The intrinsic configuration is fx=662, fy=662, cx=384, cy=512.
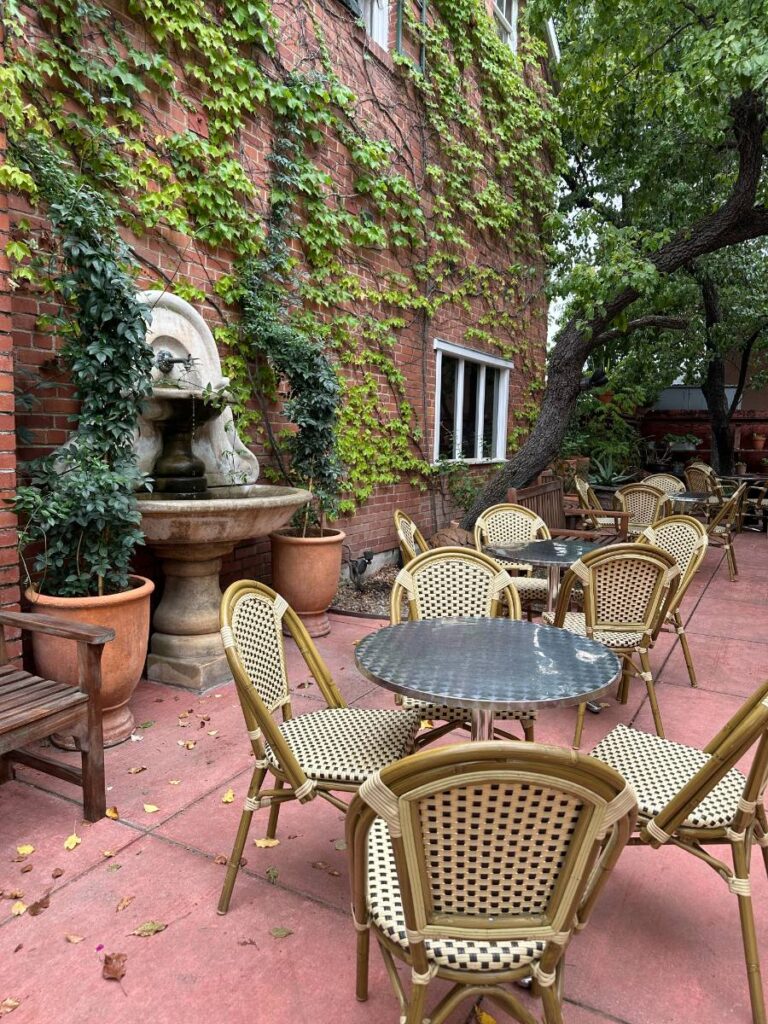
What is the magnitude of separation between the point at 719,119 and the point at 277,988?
7378 mm

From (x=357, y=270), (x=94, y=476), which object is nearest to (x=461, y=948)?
(x=94, y=476)

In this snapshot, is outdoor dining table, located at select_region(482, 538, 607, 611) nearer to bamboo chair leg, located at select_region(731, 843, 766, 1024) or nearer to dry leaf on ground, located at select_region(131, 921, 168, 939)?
bamboo chair leg, located at select_region(731, 843, 766, 1024)

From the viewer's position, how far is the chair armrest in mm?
2428

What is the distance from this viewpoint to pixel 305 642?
227 centimetres

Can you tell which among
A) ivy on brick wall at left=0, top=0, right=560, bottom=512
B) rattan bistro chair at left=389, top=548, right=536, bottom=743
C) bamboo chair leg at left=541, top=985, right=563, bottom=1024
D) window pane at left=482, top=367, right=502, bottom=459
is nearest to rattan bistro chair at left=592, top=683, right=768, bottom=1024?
bamboo chair leg at left=541, top=985, right=563, bottom=1024

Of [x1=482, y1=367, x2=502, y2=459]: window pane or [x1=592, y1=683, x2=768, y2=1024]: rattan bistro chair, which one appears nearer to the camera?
[x1=592, y1=683, x2=768, y2=1024]: rattan bistro chair

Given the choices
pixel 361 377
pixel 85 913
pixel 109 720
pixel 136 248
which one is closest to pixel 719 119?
pixel 361 377

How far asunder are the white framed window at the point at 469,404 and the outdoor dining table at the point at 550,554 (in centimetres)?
347

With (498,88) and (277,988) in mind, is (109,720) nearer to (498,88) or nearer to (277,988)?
(277,988)

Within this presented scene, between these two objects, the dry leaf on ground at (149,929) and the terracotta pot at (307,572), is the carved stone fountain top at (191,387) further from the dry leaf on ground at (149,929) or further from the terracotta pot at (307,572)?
the dry leaf on ground at (149,929)

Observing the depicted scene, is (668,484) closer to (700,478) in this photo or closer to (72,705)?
(700,478)

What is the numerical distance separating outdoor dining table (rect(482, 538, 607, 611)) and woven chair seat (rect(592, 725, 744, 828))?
1539mm

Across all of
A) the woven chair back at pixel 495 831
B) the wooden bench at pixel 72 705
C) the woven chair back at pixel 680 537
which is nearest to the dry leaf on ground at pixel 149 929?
the wooden bench at pixel 72 705

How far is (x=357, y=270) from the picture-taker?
607cm
